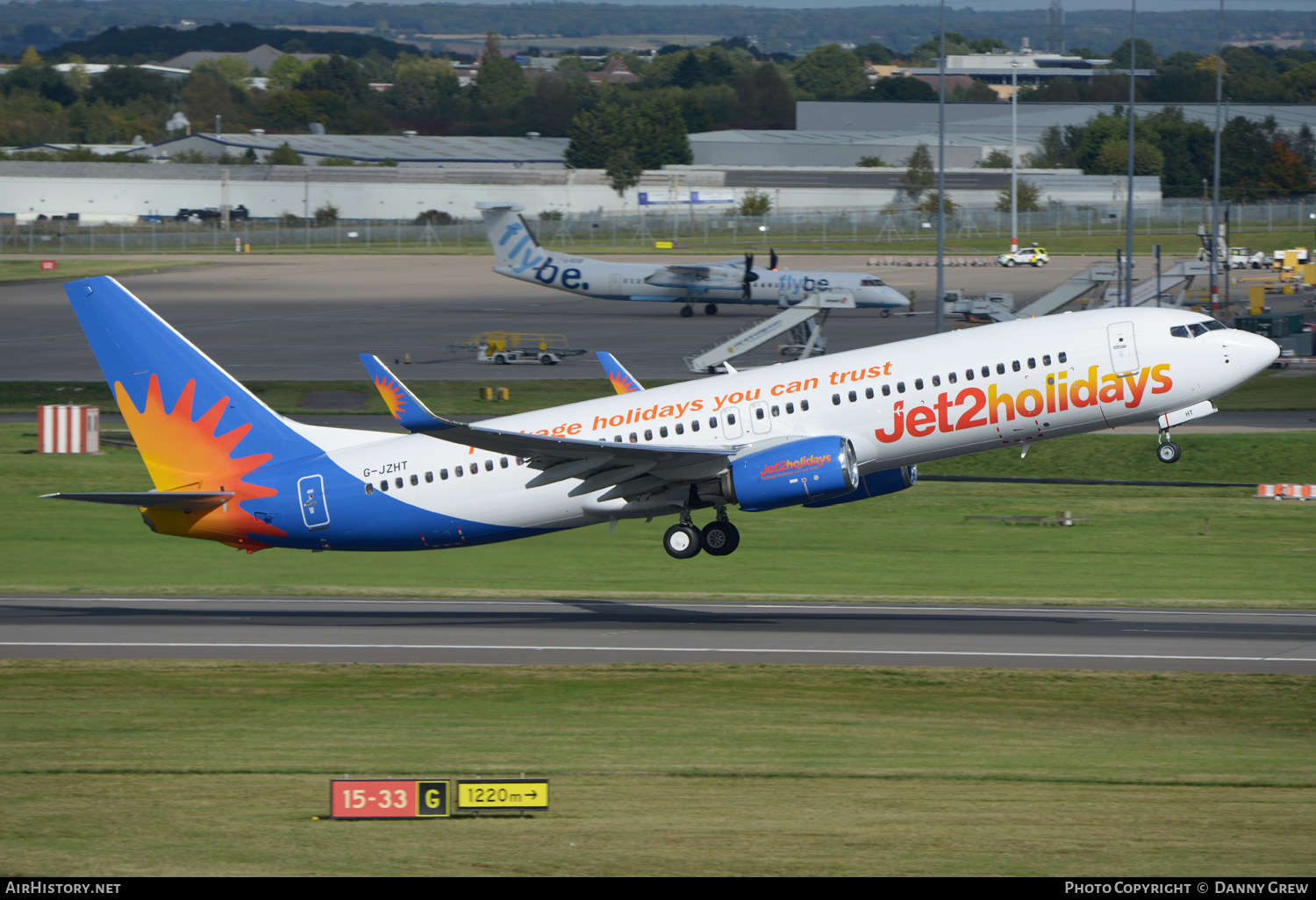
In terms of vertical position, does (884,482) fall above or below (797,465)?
below

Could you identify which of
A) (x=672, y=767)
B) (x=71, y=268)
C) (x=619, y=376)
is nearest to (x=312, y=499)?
(x=619, y=376)

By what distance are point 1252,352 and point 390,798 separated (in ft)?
85.1

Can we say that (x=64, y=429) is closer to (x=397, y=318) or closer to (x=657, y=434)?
(x=657, y=434)

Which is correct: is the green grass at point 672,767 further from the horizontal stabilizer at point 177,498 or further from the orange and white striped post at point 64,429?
the orange and white striped post at point 64,429

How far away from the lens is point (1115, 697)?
31781mm

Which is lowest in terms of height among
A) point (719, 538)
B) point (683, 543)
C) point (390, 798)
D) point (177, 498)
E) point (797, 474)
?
point (390, 798)

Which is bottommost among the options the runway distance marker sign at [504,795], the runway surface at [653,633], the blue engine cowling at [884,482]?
the runway surface at [653,633]

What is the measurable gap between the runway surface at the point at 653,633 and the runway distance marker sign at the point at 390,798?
13.9 m

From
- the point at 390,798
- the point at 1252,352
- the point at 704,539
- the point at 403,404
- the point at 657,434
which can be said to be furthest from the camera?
the point at 704,539

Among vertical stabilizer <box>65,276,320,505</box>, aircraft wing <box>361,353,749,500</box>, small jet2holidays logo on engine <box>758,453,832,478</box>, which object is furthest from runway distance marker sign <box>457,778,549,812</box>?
vertical stabilizer <box>65,276,320,505</box>

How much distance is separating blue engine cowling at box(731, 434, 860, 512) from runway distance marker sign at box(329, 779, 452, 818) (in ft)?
55.3

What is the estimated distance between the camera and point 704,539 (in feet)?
130

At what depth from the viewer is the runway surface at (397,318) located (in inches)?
3905

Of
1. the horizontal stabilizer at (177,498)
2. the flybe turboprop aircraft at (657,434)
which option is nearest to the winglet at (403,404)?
the flybe turboprop aircraft at (657,434)
